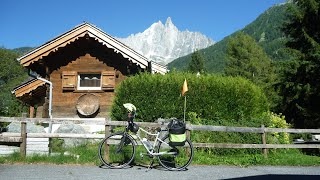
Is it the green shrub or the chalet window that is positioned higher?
the chalet window

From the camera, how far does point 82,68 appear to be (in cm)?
1967

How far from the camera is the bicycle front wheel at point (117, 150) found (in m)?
8.68

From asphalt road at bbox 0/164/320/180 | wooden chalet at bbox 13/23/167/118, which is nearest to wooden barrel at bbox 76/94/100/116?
wooden chalet at bbox 13/23/167/118

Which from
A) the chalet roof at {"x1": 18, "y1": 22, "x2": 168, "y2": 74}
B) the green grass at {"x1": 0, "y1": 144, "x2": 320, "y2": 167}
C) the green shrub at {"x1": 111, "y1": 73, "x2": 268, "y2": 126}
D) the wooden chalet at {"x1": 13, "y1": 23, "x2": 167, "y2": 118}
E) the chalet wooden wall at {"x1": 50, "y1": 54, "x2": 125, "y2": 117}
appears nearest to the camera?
the green grass at {"x1": 0, "y1": 144, "x2": 320, "y2": 167}

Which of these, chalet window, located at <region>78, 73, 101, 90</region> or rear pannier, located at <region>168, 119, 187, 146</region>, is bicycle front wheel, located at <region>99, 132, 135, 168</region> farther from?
chalet window, located at <region>78, 73, 101, 90</region>

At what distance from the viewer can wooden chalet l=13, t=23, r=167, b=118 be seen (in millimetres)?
18969

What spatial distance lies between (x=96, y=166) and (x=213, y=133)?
191 inches

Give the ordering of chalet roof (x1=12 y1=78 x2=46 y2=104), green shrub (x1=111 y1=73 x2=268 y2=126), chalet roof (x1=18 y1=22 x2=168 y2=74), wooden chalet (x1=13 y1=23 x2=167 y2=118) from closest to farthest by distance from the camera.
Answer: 1. green shrub (x1=111 y1=73 x2=268 y2=126)
2. chalet roof (x1=18 y1=22 x2=168 y2=74)
3. wooden chalet (x1=13 y1=23 x2=167 y2=118)
4. chalet roof (x1=12 y1=78 x2=46 y2=104)

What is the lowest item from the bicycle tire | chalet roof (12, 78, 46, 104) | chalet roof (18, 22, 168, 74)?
the bicycle tire

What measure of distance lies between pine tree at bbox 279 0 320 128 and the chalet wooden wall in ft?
37.4

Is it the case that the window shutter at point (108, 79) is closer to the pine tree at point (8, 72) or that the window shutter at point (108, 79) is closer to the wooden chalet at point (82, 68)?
the wooden chalet at point (82, 68)

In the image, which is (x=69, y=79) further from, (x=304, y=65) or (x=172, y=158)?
(x=304, y=65)

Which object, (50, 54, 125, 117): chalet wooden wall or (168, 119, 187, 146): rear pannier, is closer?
(168, 119, 187, 146): rear pannier

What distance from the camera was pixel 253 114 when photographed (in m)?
15.8
